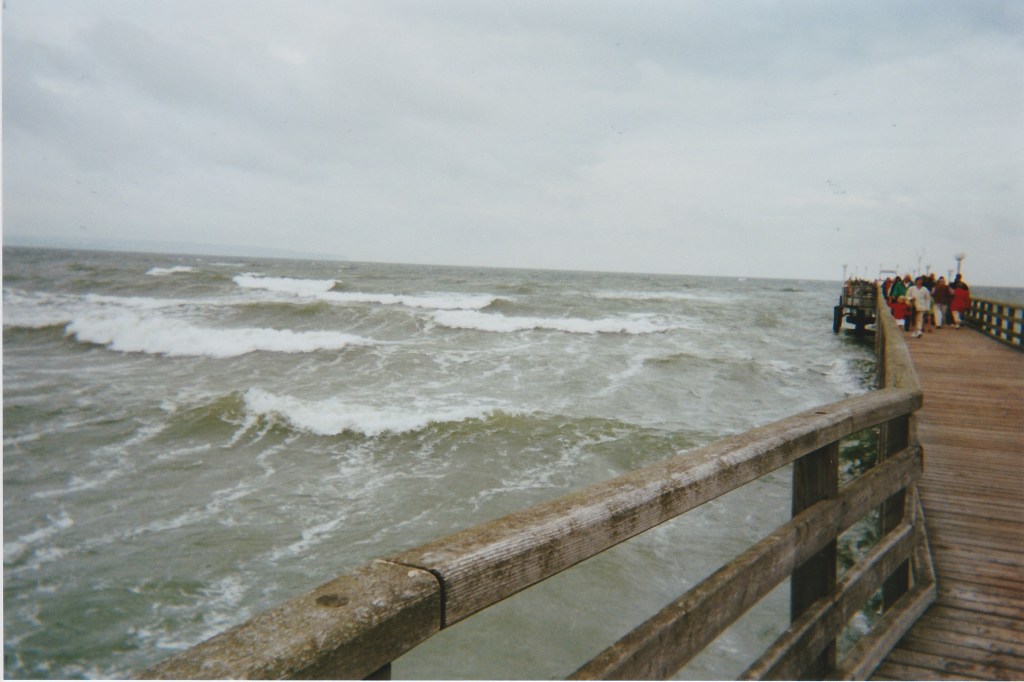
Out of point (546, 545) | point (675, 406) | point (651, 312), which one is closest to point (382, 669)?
point (546, 545)

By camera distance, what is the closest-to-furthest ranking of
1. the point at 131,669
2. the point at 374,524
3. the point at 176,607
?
the point at 131,669
the point at 176,607
the point at 374,524

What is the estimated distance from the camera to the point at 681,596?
1689 mm

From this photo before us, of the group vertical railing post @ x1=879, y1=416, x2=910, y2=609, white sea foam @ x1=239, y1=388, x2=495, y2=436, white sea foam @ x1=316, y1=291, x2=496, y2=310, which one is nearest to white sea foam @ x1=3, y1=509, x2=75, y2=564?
white sea foam @ x1=239, y1=388, x2=495, y2=436

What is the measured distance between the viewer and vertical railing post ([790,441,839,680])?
7.98 ft

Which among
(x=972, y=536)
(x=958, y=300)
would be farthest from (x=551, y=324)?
(x=972, y=536)

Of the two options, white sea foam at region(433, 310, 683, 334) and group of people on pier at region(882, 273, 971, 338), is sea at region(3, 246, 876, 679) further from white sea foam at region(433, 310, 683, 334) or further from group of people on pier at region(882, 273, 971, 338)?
white sea foam at region(433, 310, 683, 334)

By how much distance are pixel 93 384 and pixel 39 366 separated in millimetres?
3661

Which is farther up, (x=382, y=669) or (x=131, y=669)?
(x=382, y=669)

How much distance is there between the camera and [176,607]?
17.6 feet

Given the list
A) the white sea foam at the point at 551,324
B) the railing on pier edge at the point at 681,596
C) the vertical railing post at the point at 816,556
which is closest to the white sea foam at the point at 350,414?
the railing on pier edge at the point at 681,596

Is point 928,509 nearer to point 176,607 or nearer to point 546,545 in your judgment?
point 546,545

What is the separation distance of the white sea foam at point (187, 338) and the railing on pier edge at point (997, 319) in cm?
1794

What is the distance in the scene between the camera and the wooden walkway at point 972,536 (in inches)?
116

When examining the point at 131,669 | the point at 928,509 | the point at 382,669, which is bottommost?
the point at 131,669
